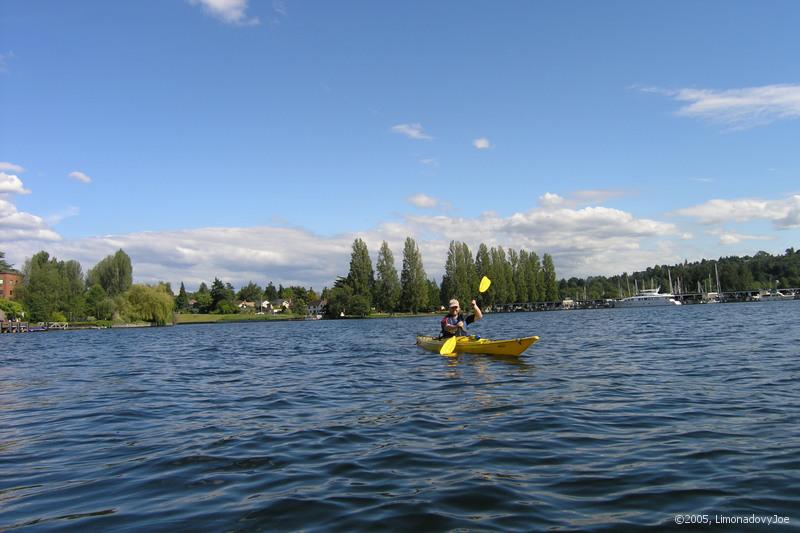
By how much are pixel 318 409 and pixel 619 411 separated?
5.36 meters

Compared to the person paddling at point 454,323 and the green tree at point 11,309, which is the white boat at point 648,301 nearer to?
the person paddling at point 454,323

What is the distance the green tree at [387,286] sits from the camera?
104 meters

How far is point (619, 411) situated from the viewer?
29.0ft

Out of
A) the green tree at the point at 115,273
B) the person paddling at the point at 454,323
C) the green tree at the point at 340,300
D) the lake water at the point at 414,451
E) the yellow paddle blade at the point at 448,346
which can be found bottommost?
the lake water at the point at 414,451

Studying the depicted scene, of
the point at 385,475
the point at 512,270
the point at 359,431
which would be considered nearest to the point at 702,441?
the point at 385,475

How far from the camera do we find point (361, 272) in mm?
105438

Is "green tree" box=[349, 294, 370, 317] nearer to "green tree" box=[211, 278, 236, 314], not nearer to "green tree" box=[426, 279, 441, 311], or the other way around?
"green tree" box=[426, 279, 441, 311]

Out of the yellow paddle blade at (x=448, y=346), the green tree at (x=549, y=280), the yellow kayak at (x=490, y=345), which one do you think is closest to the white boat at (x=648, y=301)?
the green tree at (x=549, y=280)

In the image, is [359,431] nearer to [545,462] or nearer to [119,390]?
[545,462]

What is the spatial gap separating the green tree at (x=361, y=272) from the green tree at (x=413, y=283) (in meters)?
6.43

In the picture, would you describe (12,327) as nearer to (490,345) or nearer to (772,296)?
(490,345)

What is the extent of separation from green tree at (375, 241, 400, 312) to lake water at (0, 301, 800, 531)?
90.3 m

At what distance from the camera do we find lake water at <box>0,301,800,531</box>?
4.87 m

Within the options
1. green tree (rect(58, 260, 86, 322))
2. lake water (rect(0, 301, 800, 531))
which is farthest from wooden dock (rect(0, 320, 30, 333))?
lake water (rect(0, 301, 800, 531))
